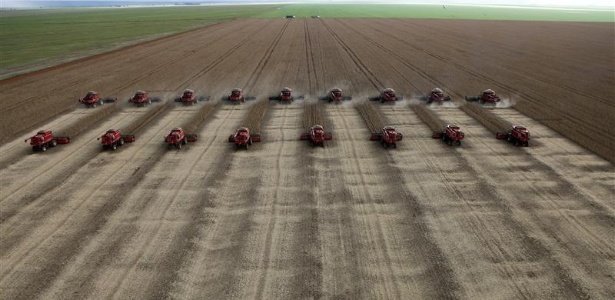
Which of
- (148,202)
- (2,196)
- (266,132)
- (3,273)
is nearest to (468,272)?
(148,202)

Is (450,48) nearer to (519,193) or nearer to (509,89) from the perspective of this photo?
(509,89)

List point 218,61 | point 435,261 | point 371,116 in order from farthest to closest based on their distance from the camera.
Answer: point 218,61
point 371,116
point 435,261

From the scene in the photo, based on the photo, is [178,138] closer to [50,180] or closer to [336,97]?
[50,180]

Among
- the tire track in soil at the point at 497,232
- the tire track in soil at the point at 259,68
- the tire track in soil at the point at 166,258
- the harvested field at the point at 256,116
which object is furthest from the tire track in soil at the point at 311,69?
the tire track in soil at the point at 166,258

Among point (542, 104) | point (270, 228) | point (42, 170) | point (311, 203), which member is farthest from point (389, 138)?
point (42, 170)

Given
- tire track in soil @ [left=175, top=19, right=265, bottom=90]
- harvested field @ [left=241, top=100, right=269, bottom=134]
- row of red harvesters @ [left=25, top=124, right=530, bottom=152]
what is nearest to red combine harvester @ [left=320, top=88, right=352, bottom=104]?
harvested field @ [left=241, top=100, right=269, bottom=134]

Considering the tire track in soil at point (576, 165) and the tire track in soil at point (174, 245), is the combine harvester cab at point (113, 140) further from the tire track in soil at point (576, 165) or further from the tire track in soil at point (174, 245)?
the tire track in soil at point (576, 165)
